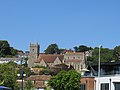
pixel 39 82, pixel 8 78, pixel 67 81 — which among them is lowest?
pixel 39 82

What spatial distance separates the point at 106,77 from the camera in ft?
245

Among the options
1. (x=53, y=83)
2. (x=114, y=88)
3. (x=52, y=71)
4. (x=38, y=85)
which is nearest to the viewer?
(x=114, y=88)

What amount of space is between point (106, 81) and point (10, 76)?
20.7 metres

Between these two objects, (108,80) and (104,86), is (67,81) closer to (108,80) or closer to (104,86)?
(104,86)

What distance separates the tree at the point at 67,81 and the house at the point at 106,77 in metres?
1.62

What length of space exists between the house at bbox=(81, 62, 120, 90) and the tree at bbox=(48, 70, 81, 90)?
162 cm

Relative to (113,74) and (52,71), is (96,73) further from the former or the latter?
(52,71)

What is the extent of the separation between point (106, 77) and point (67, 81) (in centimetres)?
660

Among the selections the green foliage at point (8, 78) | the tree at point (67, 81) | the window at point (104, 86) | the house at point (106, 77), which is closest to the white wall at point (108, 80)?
the house at point (106, 77)

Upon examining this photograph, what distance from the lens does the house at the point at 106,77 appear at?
240ft

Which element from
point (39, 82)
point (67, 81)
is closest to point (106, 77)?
point (67, 81)

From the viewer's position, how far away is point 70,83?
76.0 metres

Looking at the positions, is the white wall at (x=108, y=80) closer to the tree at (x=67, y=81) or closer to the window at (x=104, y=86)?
the window at (x=104, y=86)

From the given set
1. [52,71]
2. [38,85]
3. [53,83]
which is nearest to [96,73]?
[53,83]
